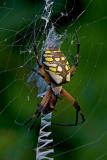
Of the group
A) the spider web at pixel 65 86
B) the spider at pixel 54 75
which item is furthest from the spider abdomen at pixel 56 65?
the spider web at pixel 65 86

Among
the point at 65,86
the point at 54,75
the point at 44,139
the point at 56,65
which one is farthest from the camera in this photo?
the point at 44,139

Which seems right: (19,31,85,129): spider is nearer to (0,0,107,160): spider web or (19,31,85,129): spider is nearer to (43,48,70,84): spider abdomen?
(43,48,70,84): spider abdomen

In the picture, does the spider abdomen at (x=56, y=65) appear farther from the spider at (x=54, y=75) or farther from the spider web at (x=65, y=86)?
the spider web at (x=65, y=86)

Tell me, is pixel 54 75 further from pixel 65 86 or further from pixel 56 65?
pixel 65 86

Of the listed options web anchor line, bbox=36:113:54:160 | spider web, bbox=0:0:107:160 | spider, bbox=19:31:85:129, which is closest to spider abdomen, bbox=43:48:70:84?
spider, bbox=19:31:85:129

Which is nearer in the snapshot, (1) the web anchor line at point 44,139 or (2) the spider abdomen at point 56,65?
(2) the spider abdomen at point 56,65

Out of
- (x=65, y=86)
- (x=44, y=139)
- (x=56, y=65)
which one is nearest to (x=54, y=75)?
(x=56, y=65)

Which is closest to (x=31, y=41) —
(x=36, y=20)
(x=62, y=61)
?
(x=36, y=20)
